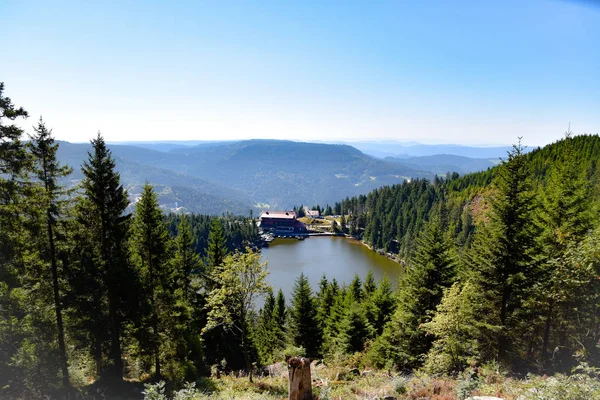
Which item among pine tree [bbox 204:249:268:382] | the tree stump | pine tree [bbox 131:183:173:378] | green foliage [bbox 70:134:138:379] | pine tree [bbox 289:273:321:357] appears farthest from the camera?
pine tree [bbox 289:273:321:357]

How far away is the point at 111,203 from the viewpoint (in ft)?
53.3

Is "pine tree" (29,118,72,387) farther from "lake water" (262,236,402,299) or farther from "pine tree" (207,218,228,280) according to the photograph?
"lake water" (262,236,402,299)

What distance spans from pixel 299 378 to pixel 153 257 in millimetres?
13056

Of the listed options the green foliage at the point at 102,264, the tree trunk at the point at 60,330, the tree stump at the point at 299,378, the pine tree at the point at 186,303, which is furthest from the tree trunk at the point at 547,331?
the tree trunk at the point at 60,330

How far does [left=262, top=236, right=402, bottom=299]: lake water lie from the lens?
83.3 metres

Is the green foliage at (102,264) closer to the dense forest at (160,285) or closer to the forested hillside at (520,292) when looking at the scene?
the dense forest at (160,285)

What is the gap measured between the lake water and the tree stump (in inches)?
2491

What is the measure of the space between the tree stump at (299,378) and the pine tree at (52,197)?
12.6m

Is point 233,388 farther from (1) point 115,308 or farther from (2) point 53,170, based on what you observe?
(2) point 53,170

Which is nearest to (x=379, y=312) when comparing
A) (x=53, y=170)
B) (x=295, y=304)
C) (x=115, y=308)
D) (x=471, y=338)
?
(x=295, y=304)

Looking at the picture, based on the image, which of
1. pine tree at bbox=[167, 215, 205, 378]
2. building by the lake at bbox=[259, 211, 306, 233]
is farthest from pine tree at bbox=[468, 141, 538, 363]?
building by the lake at bbox=[259, 211, 306, 233]

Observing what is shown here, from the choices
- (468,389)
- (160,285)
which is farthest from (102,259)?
(468,389)

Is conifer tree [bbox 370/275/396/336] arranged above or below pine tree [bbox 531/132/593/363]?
below

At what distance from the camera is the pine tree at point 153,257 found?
18.1 m
